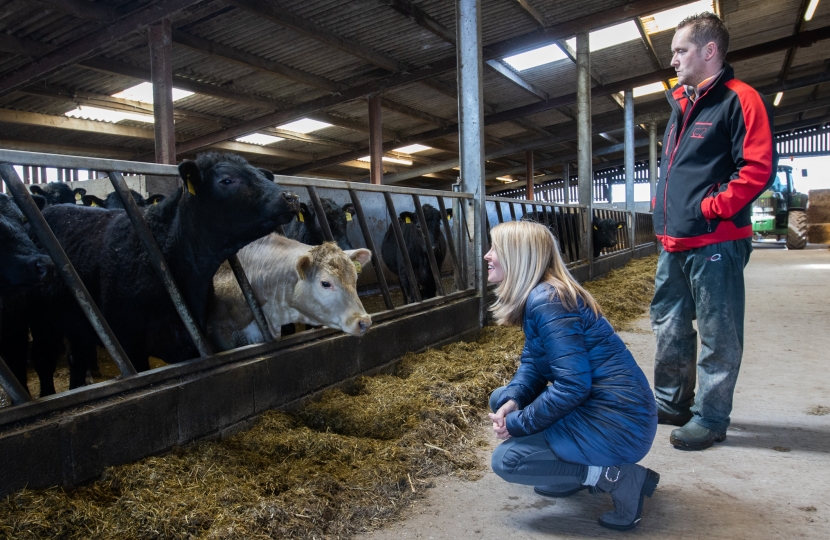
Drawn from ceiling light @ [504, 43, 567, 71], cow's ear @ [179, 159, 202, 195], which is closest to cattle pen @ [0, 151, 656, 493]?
cow's ear @ [179, 159, 202, 195]

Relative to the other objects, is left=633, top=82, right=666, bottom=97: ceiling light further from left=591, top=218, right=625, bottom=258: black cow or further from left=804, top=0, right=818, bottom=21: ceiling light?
left=591, top=218, right=625, bottom=258: black cow

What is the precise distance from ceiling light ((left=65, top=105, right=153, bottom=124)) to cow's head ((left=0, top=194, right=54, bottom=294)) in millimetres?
9313

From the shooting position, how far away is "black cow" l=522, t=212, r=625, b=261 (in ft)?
32.4

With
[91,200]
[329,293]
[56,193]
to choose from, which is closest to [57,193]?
[56,193]

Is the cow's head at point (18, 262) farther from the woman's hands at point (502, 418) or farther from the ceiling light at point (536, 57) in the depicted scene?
the ceiling light at point (536, 57)

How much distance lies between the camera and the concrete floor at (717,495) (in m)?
2.11

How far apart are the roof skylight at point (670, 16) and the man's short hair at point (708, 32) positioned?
9670 mm

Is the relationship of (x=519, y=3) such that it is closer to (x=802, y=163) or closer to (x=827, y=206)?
(x=827, y=206)

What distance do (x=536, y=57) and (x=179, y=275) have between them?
36.7 feet

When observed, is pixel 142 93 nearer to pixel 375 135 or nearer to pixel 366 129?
pixel 375 135

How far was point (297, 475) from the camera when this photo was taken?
2443 mm

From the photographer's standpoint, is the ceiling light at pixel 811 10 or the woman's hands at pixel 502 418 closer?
the woman's hands at pixel 502 418

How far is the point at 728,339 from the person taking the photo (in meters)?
2.84

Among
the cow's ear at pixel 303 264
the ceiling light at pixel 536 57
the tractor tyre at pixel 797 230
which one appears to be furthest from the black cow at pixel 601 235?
the tractor tyre at pixel 797 230
